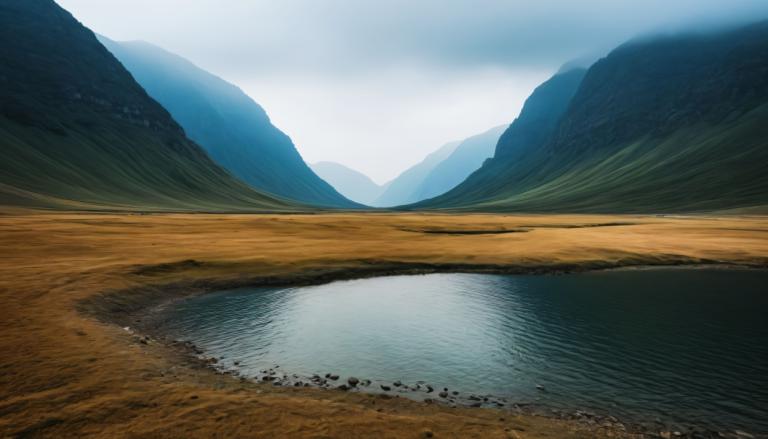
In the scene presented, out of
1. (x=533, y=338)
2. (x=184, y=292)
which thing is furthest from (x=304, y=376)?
(x=184, y=292)

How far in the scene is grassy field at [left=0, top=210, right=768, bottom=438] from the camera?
1675 cm

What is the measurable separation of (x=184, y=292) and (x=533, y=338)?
31.5 m

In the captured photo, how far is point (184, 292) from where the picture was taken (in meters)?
43.0

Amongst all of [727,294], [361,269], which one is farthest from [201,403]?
[727,294]

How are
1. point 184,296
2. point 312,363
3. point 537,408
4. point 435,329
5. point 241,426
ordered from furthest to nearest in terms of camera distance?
1. point 184,296
2. point 435,329
3. point 312,363
4. point 537,408
5. point 241,426

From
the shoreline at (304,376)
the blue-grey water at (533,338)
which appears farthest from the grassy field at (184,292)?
the blue-grey water at (533,338)

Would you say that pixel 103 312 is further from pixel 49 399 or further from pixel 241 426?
pixel 241 426

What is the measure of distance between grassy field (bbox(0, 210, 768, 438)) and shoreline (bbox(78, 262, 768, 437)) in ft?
1.40

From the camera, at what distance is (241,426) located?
54.1 feet

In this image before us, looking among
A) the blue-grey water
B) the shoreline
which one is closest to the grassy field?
the shoreline

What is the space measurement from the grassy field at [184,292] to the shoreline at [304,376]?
1.40 feet

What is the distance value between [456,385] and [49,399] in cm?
1756

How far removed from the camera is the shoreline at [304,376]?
18.6m

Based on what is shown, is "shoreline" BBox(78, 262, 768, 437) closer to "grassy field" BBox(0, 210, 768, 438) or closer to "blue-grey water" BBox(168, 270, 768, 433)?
"grassy field" BBox(0, 210, 768, 438)
